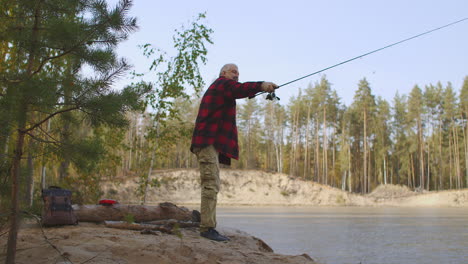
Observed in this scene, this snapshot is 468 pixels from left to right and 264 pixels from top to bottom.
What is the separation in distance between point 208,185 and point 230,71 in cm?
141

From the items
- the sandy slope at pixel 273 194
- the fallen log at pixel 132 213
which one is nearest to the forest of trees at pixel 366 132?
the sandy slope at pixel 273 194

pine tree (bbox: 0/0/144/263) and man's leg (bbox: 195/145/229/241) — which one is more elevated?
pine tree (bbox: 0/0/144/263)

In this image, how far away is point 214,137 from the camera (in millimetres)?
4277

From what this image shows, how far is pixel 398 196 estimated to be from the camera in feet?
132

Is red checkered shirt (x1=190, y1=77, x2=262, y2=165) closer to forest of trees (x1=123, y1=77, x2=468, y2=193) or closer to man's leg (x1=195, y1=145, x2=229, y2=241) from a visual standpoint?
man's leg (x1=195, y1=145, x2=229, y2=241)

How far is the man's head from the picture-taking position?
462 centimetres

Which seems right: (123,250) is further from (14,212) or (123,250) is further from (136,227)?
(136,227)

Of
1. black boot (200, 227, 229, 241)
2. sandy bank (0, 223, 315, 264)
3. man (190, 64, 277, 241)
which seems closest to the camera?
sandy bank (0, 223, 315, 264)

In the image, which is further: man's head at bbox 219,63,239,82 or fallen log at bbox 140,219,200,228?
fallen log at bbox 140,219,200,228

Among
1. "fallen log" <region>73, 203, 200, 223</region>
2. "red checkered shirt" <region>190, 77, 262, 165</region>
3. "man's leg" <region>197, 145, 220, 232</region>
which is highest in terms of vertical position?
"red checkered shirt" <region>190, 77, 262, 165</region>

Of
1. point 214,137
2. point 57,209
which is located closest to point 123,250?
point 57,209

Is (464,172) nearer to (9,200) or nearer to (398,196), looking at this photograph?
(398,196)

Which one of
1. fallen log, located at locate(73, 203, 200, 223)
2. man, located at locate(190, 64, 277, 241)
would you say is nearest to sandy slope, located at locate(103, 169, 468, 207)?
fallen log, located at locate(73, 203, 200, 223)

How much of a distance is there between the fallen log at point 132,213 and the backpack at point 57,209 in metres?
0.34
